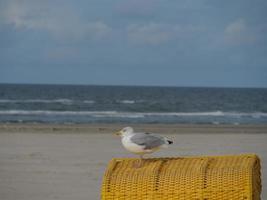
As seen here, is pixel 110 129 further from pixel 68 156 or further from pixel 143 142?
pixel 143 142

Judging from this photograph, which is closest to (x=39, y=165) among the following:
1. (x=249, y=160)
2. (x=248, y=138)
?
(x=249, y=160)

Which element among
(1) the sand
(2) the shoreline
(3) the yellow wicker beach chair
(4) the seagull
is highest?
(2) the shoreline

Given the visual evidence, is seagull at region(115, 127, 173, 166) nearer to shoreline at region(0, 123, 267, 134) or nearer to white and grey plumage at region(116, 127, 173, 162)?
white and grey plumage at region(116, 127, 173, 162)

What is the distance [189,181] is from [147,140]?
0.97 m

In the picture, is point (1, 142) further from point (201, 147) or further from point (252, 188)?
point (252, 188)

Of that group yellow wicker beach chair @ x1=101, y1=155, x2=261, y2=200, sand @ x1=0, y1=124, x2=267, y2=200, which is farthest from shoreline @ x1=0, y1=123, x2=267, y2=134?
yellow wicker beach chair @ x1=101, y1=155, x2=261, y2=200

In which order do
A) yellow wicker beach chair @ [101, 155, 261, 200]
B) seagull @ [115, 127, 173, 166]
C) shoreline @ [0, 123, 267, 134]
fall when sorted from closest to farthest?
1. yellow wicker beach chair @ [101, 155, 261, 200]
2. seagull @ [115, 127, 173, 166]
3. shoreline @ [0, 123, 267, 134]

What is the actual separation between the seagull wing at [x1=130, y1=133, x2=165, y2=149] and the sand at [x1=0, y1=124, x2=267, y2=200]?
7.85ft

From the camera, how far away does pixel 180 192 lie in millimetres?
6730

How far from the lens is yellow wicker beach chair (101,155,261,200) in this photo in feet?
22.0

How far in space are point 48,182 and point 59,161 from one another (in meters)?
2.82

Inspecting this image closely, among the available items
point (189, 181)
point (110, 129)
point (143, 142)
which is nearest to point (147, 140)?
point (143, 142)

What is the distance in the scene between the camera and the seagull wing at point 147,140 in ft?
24.9

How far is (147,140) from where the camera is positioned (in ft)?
25.0
